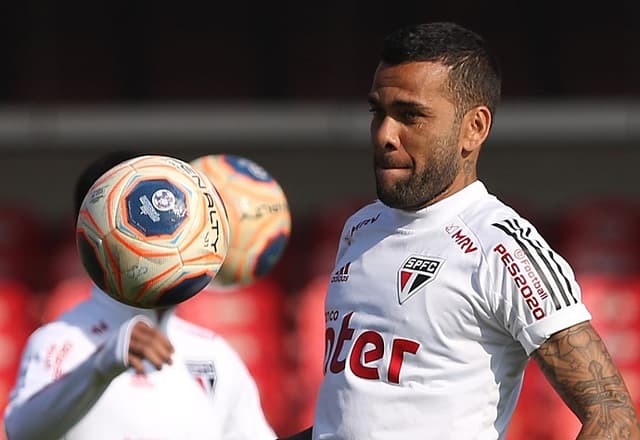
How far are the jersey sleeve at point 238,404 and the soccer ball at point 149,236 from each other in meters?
0.88

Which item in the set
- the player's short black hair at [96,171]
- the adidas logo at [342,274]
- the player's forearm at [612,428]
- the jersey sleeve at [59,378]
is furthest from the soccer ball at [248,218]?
the player's forearm at [612,428]

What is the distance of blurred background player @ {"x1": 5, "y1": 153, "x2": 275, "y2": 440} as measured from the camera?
174 inches

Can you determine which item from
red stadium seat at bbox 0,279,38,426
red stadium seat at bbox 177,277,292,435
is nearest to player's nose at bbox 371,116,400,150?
red stadium seat at bbox 177,277,292,435

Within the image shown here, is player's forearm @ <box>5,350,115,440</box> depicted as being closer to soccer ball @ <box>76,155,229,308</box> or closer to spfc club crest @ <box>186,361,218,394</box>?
soccer ball @ <box>76,155,229,308</box>

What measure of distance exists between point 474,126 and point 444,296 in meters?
0.50

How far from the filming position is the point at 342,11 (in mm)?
11484

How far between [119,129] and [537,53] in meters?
3.34

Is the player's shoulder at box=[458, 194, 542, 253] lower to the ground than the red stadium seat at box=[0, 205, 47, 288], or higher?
higher

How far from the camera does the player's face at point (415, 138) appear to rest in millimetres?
3945

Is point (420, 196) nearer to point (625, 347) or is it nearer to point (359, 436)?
point (359, 436)

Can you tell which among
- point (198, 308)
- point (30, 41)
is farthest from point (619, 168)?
point (30, 41)

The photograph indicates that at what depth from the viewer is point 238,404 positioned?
200 inches

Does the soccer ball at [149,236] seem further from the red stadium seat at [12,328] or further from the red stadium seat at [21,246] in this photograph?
the red stadium seat at [21,246]

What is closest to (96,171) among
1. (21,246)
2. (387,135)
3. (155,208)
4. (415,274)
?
(155,208)
